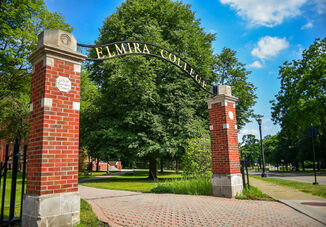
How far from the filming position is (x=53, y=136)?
4.46m

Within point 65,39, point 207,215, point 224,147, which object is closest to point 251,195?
point 224,147

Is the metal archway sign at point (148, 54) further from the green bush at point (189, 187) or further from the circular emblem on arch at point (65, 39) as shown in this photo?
the green bush at point (189, 187)

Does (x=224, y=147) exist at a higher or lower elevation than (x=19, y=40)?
lower

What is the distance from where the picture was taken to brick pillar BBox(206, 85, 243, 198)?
26.4 feet

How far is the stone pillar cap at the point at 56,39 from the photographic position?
4.72 meters

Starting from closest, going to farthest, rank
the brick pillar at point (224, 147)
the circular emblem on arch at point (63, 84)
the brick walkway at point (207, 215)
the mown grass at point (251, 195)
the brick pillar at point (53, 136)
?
1. the brick pillar at point (53, 136)
2. the brick walkway at point (207, 215)
3. the circular emblem on arch at point (63, 84)
4. the mown grass at point (251, 195)
5. the brick pillar at point (224, 147)

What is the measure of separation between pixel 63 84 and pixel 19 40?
13.7 metres

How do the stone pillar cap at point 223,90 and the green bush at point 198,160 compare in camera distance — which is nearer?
the stone pillar cap at point 223,90

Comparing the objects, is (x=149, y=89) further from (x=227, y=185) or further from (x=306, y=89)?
(x=306, y=89)

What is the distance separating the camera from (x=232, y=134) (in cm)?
Answer: 852

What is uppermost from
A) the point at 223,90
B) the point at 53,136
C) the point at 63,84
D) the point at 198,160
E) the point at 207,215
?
the point at 223,90

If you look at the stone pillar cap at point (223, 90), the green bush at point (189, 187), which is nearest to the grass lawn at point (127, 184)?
the green bush at point (189, 187)

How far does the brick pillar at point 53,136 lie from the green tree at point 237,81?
1834 cm

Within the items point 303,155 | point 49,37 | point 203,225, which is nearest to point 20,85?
point 49,37
